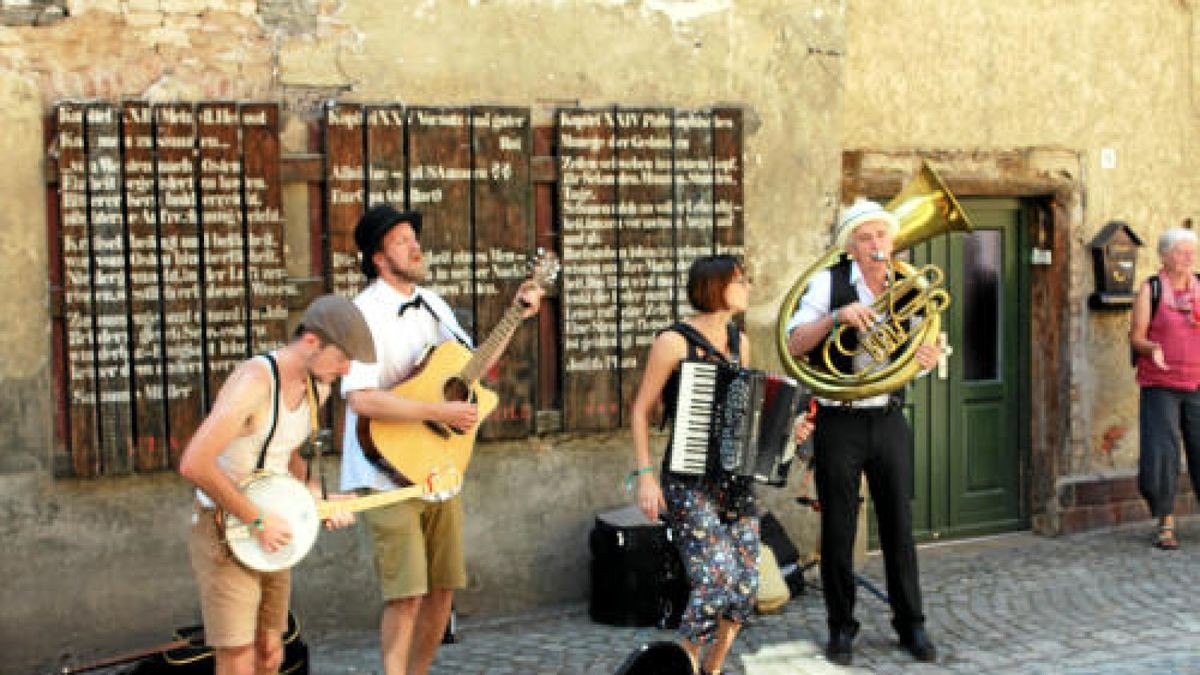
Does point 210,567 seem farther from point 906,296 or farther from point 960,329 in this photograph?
point 960,329

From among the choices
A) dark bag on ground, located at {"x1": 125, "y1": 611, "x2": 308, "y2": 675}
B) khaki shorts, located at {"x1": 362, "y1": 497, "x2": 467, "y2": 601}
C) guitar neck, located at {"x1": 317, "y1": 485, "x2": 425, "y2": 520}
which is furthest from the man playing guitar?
dark bag on ground, located at {"x1": 125, "y1": 611, "x2": 308, "y2": 675}

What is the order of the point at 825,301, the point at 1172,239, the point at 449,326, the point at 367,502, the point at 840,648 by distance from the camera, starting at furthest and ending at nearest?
the point at 1172,239 → the point at 840,648 → the point at 825,301 → the point at 449,326 → the point at 367,502

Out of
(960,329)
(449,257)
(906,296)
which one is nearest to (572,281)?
(449,257)

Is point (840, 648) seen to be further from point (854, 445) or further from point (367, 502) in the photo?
point (367, 502)

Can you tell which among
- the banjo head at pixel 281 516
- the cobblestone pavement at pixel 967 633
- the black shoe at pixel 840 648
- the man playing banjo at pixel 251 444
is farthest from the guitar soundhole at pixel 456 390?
the black shoe at pixel 840 648

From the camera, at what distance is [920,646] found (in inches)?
275

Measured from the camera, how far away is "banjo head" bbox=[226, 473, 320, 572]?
485 cm

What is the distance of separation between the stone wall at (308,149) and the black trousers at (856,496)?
4.88 feet

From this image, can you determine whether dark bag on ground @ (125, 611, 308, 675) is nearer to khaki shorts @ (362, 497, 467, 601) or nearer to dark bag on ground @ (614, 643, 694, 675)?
khaki shorts @ (362, 497, 467, 601)

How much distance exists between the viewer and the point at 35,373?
668 cm

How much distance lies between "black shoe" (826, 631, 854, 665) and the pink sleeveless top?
366 centimetres

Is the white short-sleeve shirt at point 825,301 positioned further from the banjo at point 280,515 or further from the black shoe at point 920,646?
the banjo at point 280,515

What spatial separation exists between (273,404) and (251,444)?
15 cm

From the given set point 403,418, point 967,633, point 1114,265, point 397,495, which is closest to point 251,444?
point 397,495
